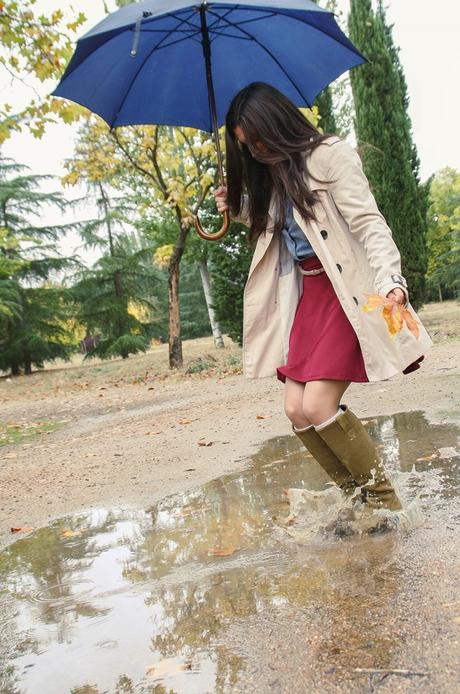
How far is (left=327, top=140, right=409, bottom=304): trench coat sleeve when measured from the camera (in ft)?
9.25

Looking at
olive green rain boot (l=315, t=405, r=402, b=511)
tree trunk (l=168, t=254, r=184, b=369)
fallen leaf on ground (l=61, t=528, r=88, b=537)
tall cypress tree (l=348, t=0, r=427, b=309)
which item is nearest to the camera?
olive green rain boot (l=315, t=405, r=402, b=511)

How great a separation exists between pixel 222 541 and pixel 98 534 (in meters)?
0.90

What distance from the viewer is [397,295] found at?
271cm

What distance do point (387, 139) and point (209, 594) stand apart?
15291mm

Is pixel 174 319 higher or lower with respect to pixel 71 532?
higher

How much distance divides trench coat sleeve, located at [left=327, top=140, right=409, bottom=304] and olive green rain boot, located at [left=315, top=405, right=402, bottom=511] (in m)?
0.65

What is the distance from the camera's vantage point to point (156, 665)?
7.04 feet

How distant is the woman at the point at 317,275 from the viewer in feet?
9.57

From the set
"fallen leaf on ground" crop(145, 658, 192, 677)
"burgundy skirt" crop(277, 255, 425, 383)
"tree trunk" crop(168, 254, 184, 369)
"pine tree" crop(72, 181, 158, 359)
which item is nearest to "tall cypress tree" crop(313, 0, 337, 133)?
"tree trunk" crop(168, 254, 184, 369)

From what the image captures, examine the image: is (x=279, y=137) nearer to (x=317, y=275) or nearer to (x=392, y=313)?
(x=317, y=275)

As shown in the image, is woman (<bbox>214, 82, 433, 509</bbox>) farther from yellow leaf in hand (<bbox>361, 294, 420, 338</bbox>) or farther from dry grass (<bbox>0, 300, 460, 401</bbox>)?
→ dry grass (<bbox>0, 300, 460, 401</bbox>)

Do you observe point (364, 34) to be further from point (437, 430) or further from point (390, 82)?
point (437, 430)

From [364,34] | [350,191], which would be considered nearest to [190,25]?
[350,191]

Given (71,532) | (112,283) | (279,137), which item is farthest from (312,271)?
(112,283)
